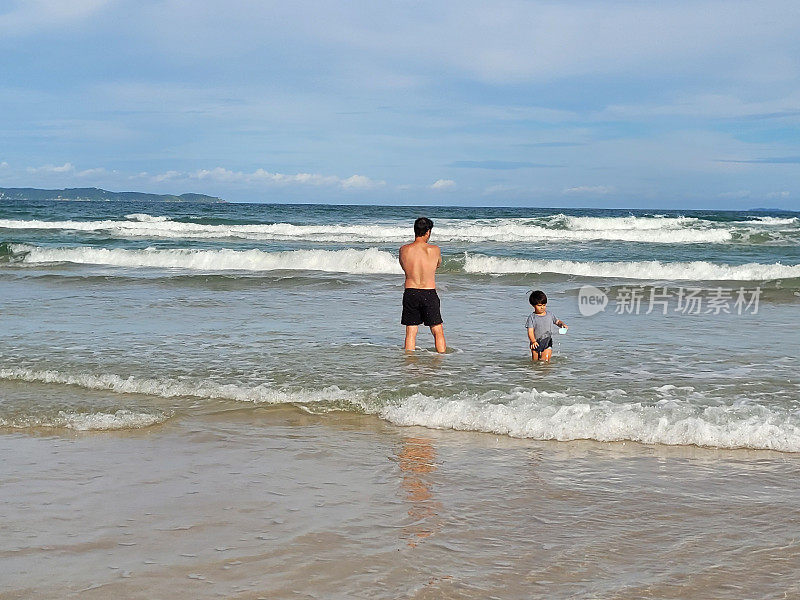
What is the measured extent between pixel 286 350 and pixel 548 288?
7913 mm

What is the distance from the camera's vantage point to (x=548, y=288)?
597 inches

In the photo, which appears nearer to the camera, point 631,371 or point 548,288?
point 631,371

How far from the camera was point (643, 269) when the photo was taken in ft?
62.3

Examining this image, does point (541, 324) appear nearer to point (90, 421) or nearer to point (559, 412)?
point (559, 412)

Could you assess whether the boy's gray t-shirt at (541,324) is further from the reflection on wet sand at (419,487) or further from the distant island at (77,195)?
the distant island at (77,195)

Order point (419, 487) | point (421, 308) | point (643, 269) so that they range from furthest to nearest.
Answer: point (643, 269) → point (421, 308) → point (419, 487)

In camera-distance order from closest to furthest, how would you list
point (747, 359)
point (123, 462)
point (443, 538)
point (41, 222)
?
point (443, 538)
point (123, 462)
point (747, 359)
point (41, 222)

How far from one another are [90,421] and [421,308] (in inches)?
149

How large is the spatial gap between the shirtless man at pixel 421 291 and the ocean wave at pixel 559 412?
79.2 inches

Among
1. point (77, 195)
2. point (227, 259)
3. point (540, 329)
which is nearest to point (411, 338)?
point (540, 329)

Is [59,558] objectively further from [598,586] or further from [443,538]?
[598,586]

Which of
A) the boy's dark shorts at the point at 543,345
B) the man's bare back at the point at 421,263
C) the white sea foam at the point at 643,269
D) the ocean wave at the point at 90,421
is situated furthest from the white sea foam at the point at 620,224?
the ocean wave at the point at 90,421

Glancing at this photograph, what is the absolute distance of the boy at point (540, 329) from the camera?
785 cm

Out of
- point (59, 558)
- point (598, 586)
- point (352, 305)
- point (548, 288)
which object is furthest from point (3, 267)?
point (598, 586)
